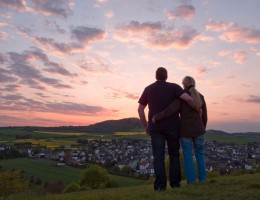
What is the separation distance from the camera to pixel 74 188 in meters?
45.0

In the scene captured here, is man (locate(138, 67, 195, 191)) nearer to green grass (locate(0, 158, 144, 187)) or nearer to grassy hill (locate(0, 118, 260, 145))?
green grass (locate(0, 158, 144, 187))

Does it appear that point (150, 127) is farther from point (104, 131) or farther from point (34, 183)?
point (104, 131)

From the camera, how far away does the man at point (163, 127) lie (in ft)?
29.2

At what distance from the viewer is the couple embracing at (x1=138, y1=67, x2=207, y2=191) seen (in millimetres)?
8914

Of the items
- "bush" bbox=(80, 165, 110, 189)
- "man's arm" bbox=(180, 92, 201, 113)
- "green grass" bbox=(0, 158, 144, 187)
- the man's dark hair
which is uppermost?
the man's dark hair

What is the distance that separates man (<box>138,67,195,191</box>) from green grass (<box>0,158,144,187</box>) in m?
54.3

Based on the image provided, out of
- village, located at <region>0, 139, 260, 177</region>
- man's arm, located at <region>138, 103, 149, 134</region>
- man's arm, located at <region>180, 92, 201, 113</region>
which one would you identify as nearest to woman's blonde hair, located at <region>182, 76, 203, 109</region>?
man's arm, located at <region>180, 92, 201, 113</region>

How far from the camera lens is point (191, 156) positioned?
31.3ft

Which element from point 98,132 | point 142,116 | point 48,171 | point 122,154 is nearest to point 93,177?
point 48,171

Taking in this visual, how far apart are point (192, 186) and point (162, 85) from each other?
277 cm

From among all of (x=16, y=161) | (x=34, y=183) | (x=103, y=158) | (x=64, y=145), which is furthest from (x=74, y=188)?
(x=64, y=145)

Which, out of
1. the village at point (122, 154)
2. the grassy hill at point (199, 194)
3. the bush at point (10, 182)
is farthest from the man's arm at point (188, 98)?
the village at point (122, 154)

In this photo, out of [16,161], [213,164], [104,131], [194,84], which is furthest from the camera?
[104,131]

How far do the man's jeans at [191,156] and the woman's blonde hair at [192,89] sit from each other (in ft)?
3.25
